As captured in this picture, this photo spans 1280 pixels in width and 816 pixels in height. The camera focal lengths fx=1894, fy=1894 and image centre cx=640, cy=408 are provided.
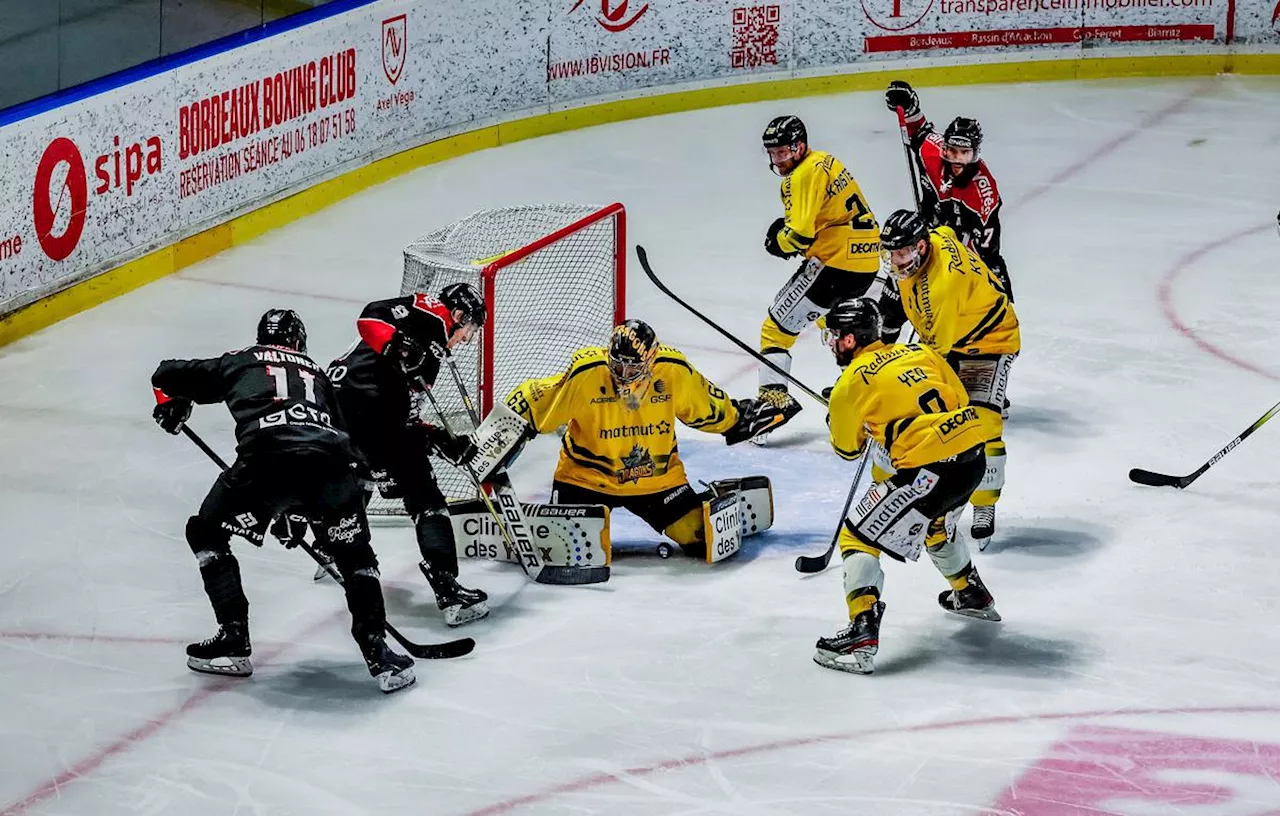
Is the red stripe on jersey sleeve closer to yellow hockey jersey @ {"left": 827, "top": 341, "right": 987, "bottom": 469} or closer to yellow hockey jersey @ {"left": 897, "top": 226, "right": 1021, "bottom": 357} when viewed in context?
yellow hockey jersey @ {"left": 827, "top": 341, "right": 987, "bottom": 469}

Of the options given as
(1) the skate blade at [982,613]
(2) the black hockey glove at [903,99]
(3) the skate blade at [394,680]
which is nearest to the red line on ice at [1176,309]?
(2) the black hockey glove at [903,99]

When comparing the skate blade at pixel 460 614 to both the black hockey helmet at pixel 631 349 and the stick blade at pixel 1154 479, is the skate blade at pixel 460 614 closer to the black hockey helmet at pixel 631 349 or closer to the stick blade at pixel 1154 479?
the black hockey helmet at pixel 631 349

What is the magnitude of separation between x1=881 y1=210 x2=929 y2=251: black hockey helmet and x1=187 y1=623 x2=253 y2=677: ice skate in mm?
2390

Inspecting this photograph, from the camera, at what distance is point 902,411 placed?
17.7 feet

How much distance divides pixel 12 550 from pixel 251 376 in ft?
5.36

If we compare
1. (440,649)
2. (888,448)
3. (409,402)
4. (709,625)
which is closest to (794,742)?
(709,625)

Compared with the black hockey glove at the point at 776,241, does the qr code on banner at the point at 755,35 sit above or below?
above

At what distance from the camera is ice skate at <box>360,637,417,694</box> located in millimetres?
5305

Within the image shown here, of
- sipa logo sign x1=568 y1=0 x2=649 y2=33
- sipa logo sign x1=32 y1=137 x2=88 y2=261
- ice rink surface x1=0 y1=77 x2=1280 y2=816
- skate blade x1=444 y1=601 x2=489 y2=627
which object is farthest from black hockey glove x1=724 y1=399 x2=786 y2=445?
sipa logo sign x1=568 y1=0 x2=649 y2=33

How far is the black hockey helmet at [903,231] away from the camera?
614cm

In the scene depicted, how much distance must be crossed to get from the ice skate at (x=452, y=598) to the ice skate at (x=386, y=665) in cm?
45

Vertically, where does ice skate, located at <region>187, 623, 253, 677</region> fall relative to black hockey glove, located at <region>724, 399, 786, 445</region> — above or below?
below

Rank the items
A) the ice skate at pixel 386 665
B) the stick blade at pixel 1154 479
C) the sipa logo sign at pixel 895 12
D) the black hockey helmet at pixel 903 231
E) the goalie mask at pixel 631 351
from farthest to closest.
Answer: the sipa logo sign at pixel 895 12 → the stick blade at pixel 1154 479 → the black hockey helmet at pixel 903 231 → the goalie mask at pixel 631 351 → the ice skate at pixel 386 665

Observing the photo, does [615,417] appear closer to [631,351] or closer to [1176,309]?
[631,351]
